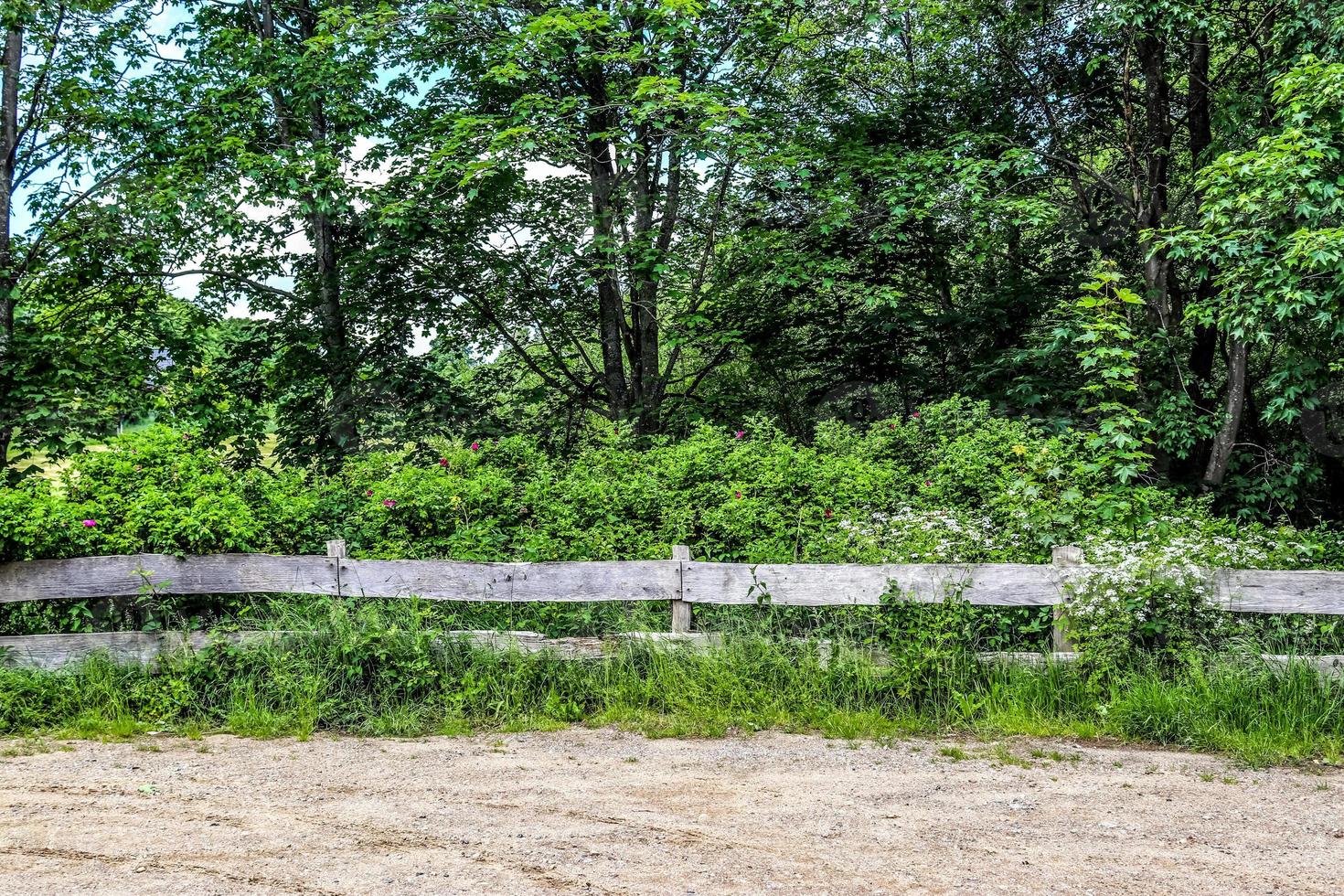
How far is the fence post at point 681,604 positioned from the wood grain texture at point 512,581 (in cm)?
4

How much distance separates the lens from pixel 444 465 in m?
8.81

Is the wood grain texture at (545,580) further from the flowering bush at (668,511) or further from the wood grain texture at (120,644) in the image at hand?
the wood grain texture at (120,644)

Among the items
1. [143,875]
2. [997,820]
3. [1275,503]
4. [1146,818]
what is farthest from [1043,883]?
[1275,503]

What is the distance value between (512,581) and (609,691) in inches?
45.7

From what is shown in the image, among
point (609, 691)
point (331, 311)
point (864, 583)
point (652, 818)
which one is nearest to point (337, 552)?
point (609, 691)

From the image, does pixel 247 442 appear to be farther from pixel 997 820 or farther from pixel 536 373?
pixel 997 820

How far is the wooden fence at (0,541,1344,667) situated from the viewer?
22.3 ft

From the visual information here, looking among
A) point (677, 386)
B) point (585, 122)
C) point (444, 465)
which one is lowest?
point (444, 465)

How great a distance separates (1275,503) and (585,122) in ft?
34.7

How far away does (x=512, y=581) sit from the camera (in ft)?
23.5

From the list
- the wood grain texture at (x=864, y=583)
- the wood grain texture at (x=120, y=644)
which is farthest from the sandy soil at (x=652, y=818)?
the wood grain texture at (x=864, y=583)

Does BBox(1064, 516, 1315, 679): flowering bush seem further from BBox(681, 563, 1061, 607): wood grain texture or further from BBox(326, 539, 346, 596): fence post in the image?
BBox(326, 539, 346, 596): fence post

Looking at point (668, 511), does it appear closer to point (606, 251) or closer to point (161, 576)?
point (161, 576)

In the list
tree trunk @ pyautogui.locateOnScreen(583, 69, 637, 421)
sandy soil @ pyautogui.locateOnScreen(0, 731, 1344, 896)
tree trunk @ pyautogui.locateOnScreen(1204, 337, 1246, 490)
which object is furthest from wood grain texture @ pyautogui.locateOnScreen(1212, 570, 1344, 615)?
tree trunk @ pyautogui.locateOnScreen(583, 69, 637, 421)
